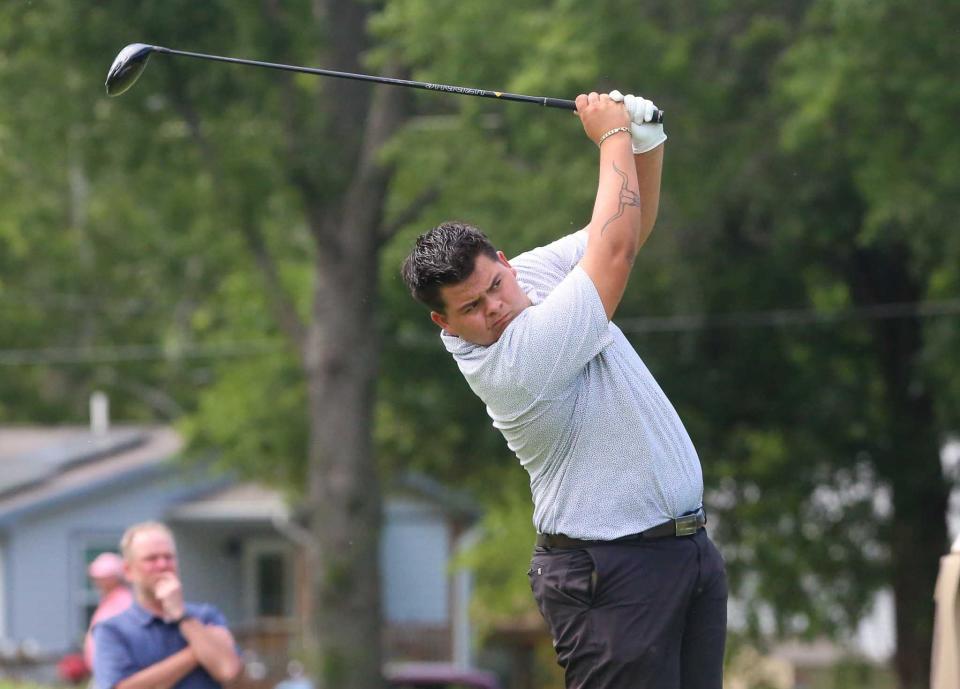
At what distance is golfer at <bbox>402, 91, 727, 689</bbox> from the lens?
367 centimetres

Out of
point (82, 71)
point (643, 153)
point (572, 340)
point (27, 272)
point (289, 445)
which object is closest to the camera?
A: point (572, 340)

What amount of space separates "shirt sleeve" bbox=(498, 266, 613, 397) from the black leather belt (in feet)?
1.26

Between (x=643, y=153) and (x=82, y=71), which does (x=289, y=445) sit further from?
(x=643, y=153)

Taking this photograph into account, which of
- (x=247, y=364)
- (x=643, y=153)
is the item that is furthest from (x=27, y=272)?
(x=643, y=153)

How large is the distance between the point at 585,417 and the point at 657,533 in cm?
32

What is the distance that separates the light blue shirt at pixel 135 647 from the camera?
5680 mm

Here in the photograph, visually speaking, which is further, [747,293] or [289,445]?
[289,445]

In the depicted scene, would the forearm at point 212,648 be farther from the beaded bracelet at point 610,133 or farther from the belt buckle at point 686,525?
the beaded bracelet at point 610,133

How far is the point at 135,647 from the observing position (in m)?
5.70

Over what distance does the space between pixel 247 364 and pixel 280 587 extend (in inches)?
274

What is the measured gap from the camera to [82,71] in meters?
14.9

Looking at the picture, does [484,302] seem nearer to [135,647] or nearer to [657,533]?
[657,533]

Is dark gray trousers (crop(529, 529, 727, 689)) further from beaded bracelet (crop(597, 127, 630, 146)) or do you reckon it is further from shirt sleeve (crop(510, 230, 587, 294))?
beaded bracelet (crop(597, 127, 630, 146))

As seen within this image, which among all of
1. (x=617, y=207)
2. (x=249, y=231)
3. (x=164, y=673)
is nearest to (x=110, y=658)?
(x=164, y=673)
